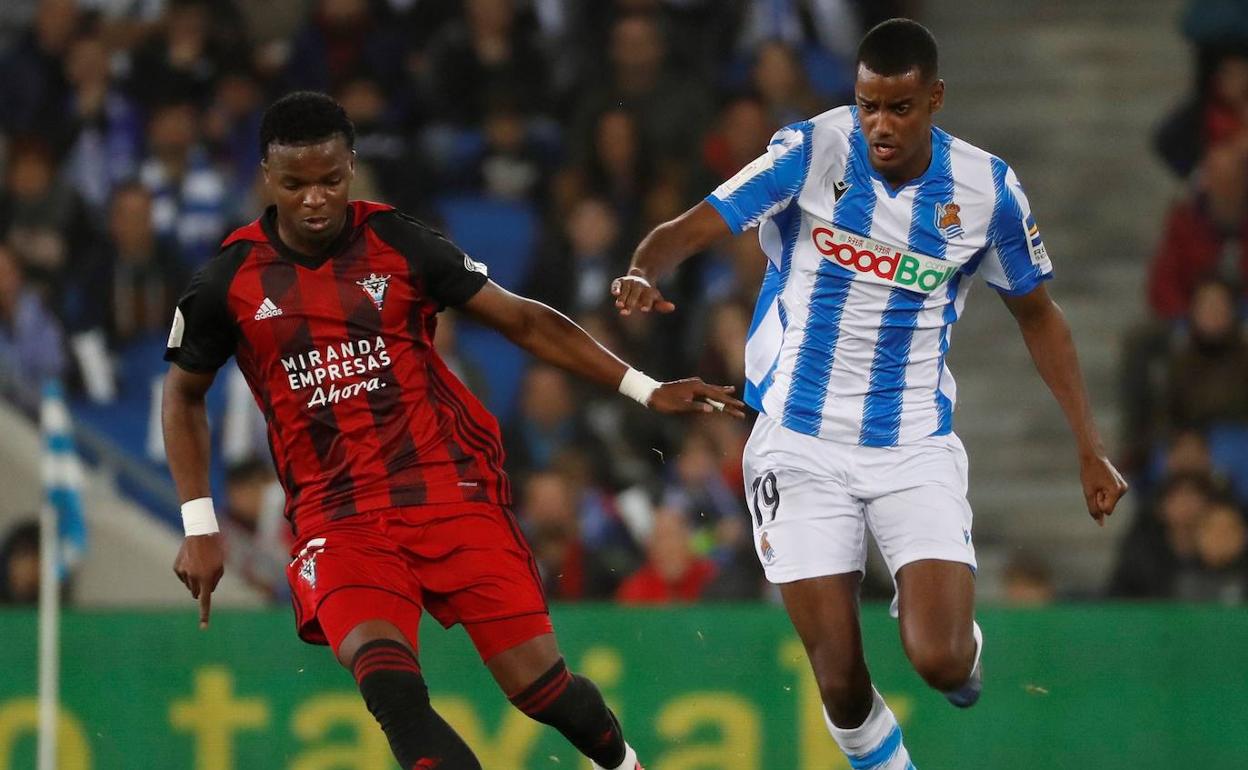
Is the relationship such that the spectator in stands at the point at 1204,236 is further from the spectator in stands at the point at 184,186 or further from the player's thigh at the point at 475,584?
the player's thigh at the point at 475,584

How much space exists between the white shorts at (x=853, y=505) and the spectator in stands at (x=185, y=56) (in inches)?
242

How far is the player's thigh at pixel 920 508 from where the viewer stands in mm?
6191

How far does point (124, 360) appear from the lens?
35.5ft

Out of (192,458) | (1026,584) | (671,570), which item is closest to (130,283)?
(671,570)

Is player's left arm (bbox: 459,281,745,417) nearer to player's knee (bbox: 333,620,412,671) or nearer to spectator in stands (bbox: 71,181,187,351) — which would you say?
player's knee (bbox: 333,620,412,671)

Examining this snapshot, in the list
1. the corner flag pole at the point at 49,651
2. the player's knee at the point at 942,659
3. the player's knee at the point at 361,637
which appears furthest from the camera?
the corner flag pole at the point at 49,651

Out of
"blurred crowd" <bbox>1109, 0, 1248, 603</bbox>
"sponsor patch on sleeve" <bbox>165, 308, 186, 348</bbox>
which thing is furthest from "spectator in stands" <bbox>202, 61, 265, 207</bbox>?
"sponsor patch on sleeve" <bbox>165, 308, 186, 348</bbox>

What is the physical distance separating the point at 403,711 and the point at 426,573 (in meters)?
0.49

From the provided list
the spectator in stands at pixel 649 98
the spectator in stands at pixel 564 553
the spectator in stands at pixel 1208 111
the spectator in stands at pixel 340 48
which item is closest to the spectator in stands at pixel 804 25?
the spectator in stands at pixel 649 98

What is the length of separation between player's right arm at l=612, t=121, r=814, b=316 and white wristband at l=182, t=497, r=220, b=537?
1.41 m

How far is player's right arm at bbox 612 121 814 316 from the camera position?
19.8 ft

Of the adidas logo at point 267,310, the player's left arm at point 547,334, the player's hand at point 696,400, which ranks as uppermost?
the adidas logo at point 267,310

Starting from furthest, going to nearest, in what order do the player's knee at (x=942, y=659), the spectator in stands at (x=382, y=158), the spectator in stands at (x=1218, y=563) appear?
the spectator in stands at (x=382, y=158), the spectator in stands at (x=1218, y=563), the player's knee at (x=942, y=659)

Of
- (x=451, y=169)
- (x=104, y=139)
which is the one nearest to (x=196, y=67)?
(x=104, y=139)
